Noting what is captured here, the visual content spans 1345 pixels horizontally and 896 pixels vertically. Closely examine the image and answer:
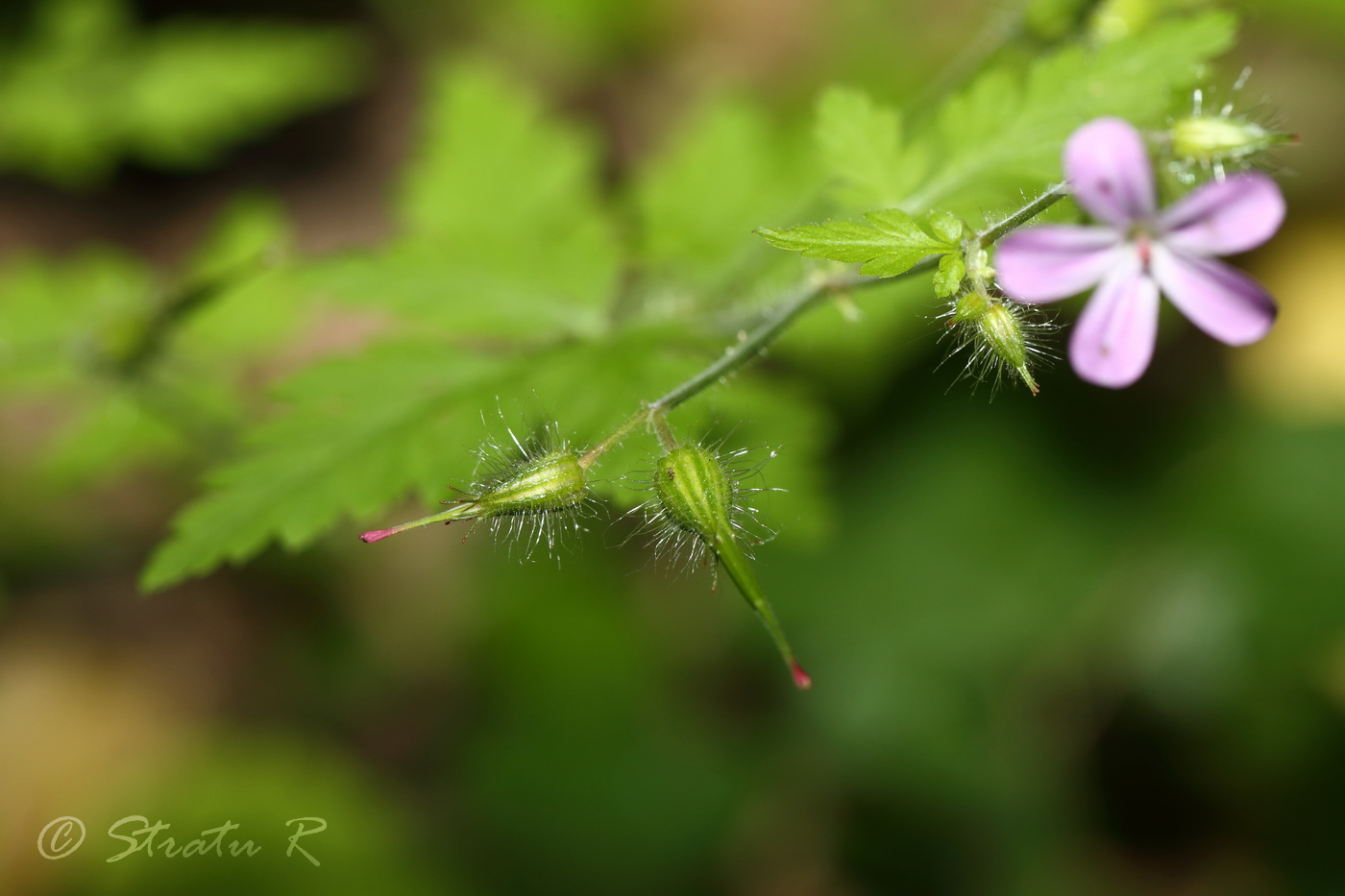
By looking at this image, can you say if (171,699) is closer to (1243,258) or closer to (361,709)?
(361,709)

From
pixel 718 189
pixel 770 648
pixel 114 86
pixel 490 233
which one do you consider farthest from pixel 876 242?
pixel 114 86

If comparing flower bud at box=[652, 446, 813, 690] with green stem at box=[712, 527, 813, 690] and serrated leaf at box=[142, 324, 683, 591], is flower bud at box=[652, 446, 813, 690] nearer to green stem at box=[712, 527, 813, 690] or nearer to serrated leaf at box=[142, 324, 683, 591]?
green stem at box=[712, 527, 813, 690]

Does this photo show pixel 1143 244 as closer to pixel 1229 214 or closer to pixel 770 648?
pixel 1229 214

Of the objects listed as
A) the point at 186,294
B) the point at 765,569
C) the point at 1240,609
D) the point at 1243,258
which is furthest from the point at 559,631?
the point at 1243,258

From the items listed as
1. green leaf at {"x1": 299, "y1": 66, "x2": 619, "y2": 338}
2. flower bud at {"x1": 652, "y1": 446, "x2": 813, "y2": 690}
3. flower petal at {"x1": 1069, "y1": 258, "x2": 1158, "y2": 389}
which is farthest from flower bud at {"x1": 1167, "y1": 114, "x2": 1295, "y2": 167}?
green leaf at {"x1": 299, "y1": 66, "x2": 619, "y2": 338}

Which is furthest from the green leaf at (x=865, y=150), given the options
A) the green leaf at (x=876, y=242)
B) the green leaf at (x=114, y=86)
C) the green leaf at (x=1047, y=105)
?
the green leaf at (x=114, y=86)

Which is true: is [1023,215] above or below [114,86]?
below
